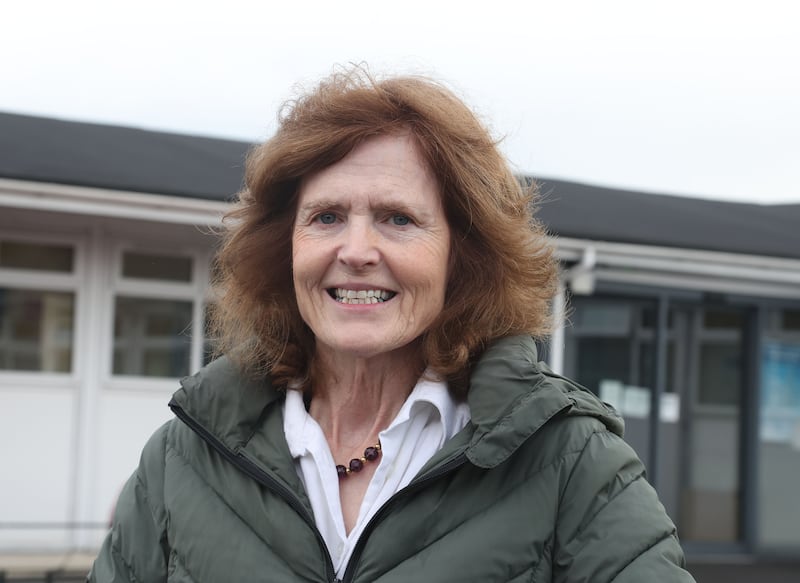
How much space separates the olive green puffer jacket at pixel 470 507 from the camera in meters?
1.43

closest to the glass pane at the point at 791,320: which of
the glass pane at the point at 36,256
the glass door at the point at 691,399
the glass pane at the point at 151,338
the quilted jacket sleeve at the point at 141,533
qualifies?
the glass door at the point at 691,399

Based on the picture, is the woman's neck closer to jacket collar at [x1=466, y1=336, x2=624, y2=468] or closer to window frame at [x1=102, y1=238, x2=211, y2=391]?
jacket collar at [x1=466, y1=336, x2=624, y2=468]

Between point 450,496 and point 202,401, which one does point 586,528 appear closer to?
→ point 450,496

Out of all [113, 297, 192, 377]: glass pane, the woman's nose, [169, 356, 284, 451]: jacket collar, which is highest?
the woman's nose

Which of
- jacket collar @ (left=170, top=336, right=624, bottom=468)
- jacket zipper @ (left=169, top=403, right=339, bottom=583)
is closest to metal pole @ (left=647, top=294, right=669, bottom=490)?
jacket collar @ (left=170, top=336, right=624, bottom=468)

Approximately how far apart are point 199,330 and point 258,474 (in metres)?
5.69

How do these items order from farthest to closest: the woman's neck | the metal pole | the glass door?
the glass door, the metal pole, the woman's neck

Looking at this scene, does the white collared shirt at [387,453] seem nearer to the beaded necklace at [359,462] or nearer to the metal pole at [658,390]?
the beaded necklace at [359,462]

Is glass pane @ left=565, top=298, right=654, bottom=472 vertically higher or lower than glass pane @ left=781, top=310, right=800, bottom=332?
lower

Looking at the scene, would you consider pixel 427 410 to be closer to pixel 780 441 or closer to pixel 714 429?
pixel 714 429

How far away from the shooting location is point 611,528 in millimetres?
1419

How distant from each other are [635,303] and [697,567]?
235 centimetres

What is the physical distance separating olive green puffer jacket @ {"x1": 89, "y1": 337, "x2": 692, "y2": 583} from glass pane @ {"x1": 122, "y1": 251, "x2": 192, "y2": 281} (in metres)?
5.72

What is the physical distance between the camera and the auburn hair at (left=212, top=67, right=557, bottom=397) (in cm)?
166
